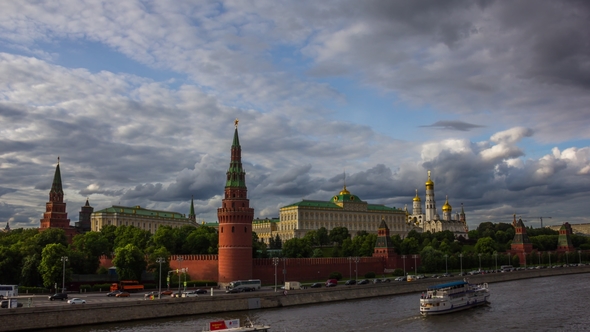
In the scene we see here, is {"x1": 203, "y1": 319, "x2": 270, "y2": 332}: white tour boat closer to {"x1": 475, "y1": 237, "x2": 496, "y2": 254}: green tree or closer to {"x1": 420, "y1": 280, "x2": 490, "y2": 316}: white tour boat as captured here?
{"x1": 420, "y1": 280, "x2": 490, "y2": 316}: white tour boat

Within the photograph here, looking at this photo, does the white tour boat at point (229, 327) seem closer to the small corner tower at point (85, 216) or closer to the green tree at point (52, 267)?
the green tree at point (52, 267)

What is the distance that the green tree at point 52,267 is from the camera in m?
65.2

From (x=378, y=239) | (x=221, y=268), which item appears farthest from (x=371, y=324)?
(x=378, y=239)

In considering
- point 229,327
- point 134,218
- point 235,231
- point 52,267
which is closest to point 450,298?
point 229,327

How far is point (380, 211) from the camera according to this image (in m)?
177

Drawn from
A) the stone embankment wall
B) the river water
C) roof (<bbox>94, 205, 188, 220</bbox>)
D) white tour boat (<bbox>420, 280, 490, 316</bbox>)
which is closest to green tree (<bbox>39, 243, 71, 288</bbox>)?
the stone embankment wall

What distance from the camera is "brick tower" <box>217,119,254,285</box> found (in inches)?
2982

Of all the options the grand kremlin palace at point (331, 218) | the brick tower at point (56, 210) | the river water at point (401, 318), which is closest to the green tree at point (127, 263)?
the river water at point (401, 318)

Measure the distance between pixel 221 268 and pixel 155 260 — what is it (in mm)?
8283

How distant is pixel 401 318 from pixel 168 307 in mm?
20425

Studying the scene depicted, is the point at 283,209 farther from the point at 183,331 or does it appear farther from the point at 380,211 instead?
the point at 183,331

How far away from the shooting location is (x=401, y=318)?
5238 centimetres

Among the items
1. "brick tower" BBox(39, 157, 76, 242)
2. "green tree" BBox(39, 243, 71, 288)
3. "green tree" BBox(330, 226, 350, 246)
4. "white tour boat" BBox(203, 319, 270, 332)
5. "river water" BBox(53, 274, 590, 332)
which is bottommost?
"river water" BBox(53, 274, 590, 332)

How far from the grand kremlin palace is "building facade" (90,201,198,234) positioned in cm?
2545
